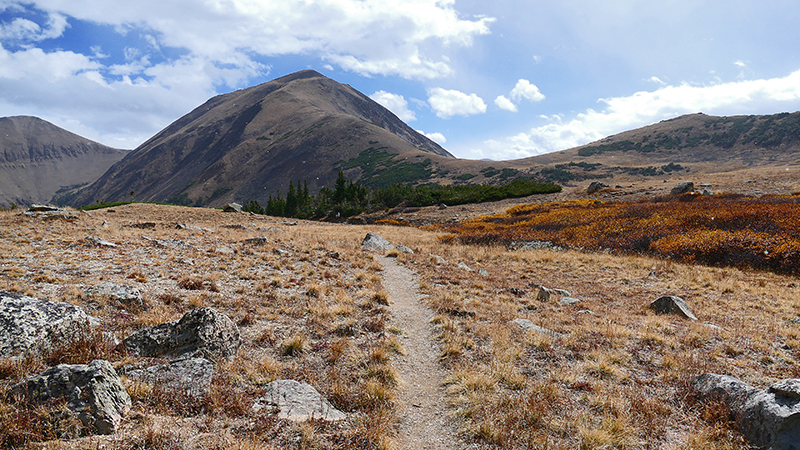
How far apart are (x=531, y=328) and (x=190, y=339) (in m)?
9.16

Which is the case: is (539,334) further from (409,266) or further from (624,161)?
(624,161)

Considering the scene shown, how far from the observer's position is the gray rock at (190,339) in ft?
21.7

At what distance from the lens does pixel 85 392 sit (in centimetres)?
431

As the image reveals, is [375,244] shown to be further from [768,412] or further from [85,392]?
[768,412]

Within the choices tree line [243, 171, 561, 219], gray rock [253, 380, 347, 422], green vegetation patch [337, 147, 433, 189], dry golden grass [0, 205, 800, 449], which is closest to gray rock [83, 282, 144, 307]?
dry golden grass [0, 205, 800, 449]

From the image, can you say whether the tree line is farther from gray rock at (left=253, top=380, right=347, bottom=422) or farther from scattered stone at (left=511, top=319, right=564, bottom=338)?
gray rock at (left=253, top=380, right=347, bottom=422)

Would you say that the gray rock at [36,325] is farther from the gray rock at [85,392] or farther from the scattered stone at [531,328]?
the scattered stone at [531,328]

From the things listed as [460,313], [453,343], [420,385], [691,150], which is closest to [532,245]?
[460,313]

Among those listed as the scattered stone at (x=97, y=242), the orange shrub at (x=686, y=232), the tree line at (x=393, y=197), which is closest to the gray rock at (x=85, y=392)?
the scattered stone at (x=97, y=242)

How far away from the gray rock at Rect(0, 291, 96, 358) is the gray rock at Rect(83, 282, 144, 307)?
8.47 feet

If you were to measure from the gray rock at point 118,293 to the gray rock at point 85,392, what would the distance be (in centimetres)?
527

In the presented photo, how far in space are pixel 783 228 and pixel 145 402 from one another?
3213cm

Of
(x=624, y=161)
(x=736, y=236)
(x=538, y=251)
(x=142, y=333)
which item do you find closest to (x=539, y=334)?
(x=142, y=333)

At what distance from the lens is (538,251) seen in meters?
26.6
